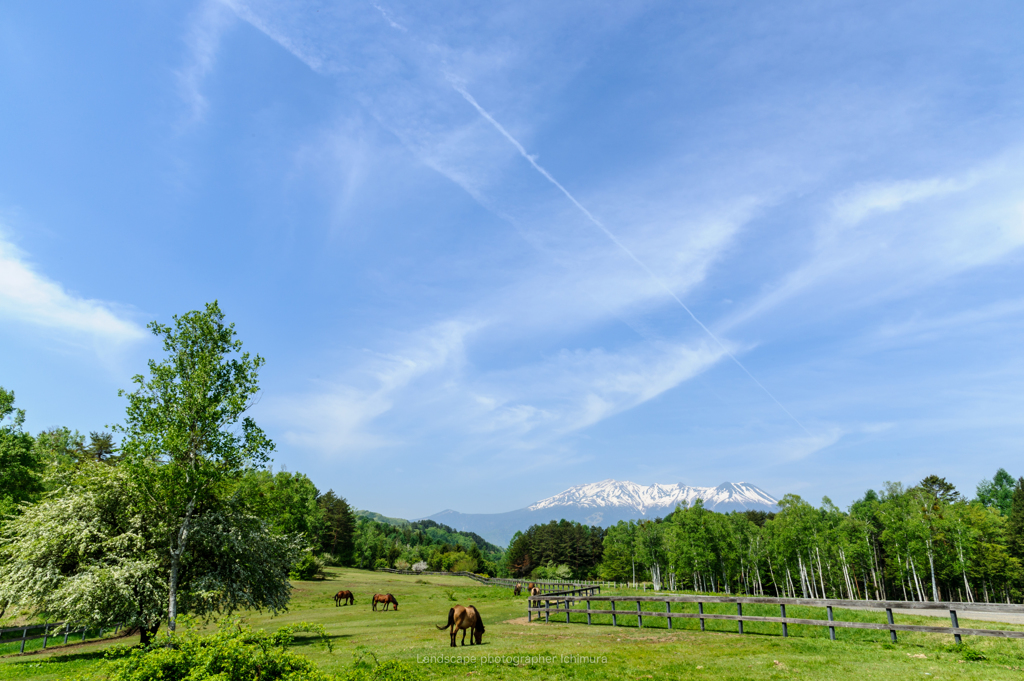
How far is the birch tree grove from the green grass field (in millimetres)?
50703

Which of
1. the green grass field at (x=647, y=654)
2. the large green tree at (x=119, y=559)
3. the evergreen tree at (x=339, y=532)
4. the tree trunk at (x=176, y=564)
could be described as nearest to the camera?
the green grass field at (x=647, y=654)

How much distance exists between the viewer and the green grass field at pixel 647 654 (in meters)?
12.4

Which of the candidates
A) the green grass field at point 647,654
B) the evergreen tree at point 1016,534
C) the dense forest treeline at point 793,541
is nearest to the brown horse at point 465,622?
the green grass field at point 647,654

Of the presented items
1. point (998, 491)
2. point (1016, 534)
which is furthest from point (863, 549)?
point (998, 491)

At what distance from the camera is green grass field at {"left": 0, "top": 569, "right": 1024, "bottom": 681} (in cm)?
1235

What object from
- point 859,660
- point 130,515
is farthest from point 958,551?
point 130,515

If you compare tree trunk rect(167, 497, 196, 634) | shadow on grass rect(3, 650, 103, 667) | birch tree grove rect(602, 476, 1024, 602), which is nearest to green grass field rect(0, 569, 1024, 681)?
shadow on grass rect(3, 650, 103, 667)

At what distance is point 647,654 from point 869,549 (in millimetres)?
76199

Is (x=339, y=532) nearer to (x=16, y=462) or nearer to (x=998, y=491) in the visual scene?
(x=16, y=462)

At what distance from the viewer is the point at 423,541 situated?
191750mm

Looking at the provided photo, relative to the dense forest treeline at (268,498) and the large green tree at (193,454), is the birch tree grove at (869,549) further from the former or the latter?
the large green tree at (193,454)

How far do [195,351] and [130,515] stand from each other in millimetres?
8058

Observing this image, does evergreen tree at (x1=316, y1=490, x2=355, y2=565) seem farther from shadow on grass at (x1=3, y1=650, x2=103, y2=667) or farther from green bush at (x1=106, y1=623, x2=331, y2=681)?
green bush at (x1=106, y1=623, x2=331, y2=681)

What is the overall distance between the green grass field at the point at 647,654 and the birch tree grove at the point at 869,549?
50703 millimetres
